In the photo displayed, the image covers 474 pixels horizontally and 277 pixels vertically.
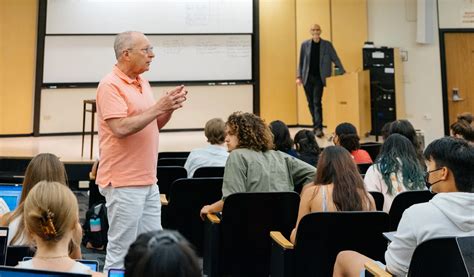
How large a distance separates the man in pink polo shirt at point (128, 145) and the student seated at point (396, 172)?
1340 mm

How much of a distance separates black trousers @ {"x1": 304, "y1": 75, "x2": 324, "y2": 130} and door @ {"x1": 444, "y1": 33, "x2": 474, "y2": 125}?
2.34 metres

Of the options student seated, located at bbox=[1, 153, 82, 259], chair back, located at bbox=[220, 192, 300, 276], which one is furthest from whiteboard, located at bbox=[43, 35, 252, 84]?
student seated, located at bbox=[1, 153, 82, 259]

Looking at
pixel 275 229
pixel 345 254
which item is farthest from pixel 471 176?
pixel 275 229

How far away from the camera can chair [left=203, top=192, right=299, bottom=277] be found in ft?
8.23

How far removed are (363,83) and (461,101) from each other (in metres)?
2.01

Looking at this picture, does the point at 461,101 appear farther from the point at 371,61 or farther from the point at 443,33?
the point at 371,61

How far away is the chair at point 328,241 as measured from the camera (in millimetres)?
2053

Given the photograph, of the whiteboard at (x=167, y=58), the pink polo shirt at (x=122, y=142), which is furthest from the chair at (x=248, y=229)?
the whiteboard at (x=167, y=58)

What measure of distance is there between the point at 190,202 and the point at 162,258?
238cm

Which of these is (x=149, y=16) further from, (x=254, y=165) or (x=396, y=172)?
(x=396, y=172)

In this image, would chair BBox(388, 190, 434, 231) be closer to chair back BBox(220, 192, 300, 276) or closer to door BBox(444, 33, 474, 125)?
chair back BBox(220, 192, 300, 276)

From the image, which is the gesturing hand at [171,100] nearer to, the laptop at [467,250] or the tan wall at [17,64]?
the laptop at [467,250]

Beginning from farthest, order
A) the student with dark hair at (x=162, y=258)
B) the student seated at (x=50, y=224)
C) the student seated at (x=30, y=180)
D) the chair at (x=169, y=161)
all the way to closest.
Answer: the chair at (x=169, y=161), the student seated at (x=30, y=180), the student seated at (x=50, y=224), the student with dark hair at (x=162, y=258)

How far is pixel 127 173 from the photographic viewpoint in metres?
2.05
